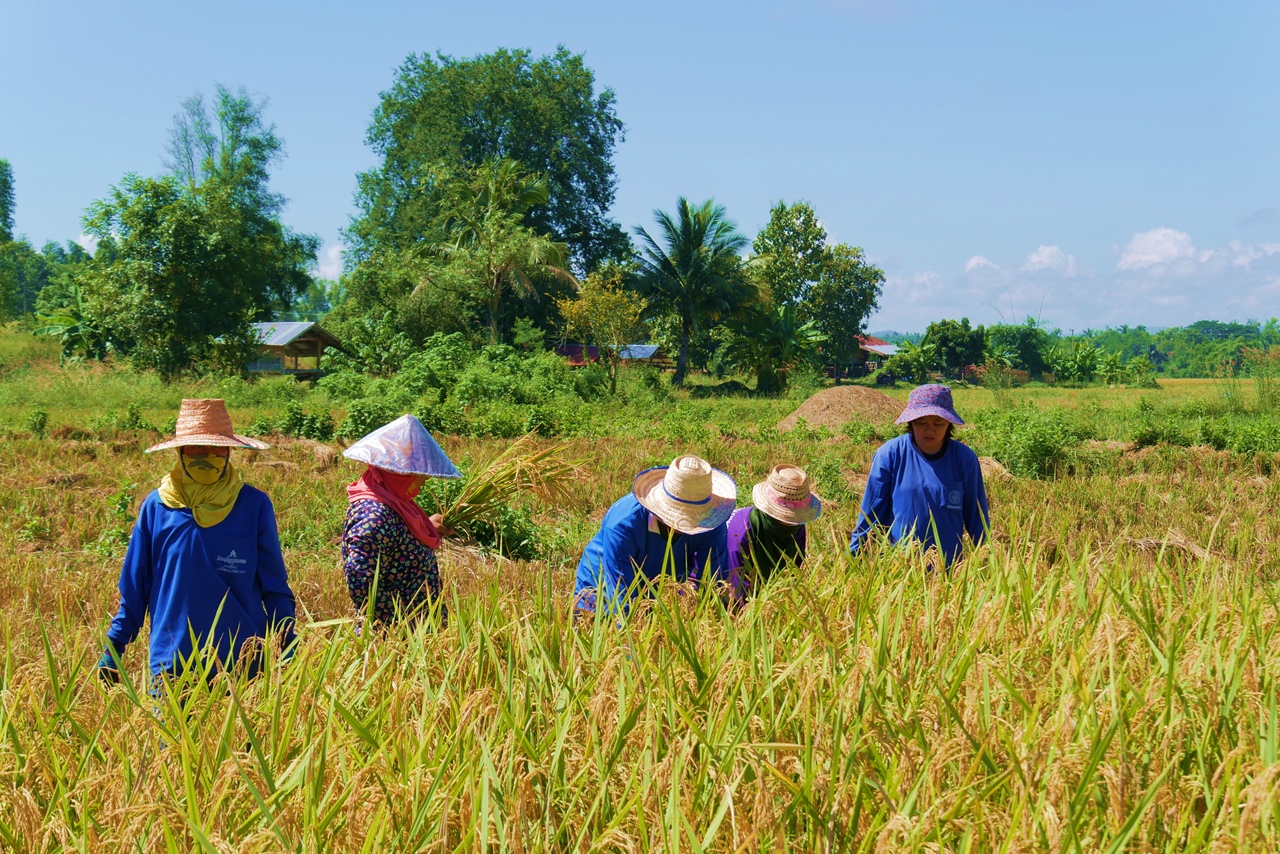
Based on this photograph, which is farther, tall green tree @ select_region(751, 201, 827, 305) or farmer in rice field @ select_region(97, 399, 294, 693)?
tall green tree @ select_region(751, 201, 827, 305)

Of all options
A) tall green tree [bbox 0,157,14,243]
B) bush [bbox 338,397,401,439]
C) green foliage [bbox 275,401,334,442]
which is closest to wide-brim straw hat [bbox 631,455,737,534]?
bush [bbox 338,397,401,439]

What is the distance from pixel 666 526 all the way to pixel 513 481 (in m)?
1.83

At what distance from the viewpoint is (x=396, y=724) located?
172 cm

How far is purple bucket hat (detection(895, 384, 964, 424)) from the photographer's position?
4.01 m

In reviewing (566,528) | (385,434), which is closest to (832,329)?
(566,528)

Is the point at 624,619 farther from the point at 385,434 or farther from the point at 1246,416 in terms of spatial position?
the point at 1246,416

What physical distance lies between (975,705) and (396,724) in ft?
3.38

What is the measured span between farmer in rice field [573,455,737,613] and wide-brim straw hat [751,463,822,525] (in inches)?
5.6

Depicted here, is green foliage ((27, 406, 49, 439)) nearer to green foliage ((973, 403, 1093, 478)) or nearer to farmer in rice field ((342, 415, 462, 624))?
farmer in rice field ((342, 415, 462, 624))

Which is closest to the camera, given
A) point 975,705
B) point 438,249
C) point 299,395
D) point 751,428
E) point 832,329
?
point 975,705

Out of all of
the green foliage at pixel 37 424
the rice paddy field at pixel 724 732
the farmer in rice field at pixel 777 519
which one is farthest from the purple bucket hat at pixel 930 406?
the green foliage at pixel 37 424

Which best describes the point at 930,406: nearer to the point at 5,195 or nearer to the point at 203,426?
the point at 203,426

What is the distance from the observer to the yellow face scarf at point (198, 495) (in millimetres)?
2920

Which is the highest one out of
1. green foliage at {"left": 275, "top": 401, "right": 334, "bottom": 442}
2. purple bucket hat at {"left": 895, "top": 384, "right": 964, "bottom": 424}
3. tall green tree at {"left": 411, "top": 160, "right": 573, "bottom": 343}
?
tall green tree at {"left": 411, "top": 160, "right": 573, "bottom": 343}
